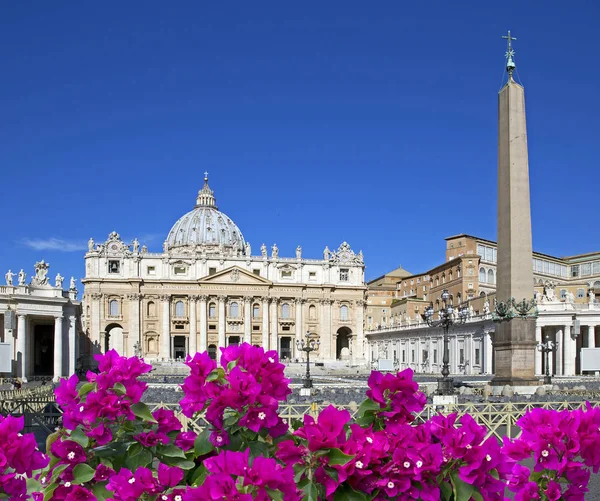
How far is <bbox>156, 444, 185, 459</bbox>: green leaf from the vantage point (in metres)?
3.91

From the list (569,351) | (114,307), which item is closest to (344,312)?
(114,307)

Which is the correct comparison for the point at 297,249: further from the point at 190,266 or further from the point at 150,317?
the point at 150,317

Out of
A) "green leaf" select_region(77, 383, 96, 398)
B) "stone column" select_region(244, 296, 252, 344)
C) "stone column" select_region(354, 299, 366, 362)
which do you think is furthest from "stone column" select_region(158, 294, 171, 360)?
"green leaf" select_region(77, 383, 96, 398)

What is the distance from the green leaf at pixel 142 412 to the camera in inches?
153

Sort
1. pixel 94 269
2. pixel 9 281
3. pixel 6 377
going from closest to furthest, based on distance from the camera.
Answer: pixel 6 377
pixel 9 281
pixel 94 269

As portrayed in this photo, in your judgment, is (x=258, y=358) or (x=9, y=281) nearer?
(x=258, y=358)

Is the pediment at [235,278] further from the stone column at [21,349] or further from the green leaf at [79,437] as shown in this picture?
the green leaf at [79,437]

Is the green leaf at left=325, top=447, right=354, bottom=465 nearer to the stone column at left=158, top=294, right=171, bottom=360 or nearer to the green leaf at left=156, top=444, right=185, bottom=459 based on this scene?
the green leaf at left=156, top=444, right=185, bottom=459

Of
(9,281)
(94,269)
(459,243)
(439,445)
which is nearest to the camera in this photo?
(439,445)

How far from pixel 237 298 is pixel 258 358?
8046 cm

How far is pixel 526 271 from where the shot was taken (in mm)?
19453

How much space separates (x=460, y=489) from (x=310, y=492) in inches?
30.4

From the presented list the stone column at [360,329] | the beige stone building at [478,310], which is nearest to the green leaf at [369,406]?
the beige stone building at [478,310]

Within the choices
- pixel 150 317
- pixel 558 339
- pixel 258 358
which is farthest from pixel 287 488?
pixel 150 317
